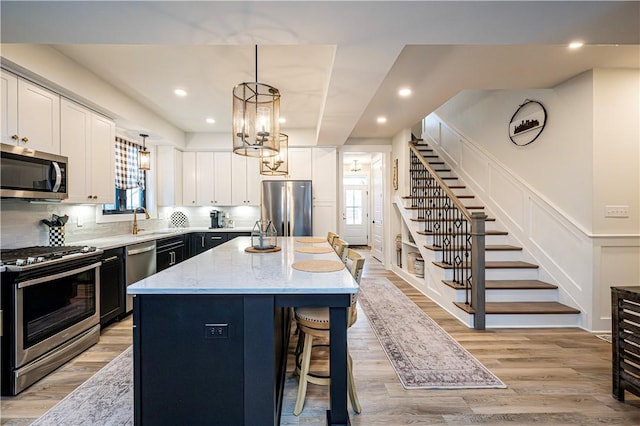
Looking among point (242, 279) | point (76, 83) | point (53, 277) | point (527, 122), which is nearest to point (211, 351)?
point (242, 279)

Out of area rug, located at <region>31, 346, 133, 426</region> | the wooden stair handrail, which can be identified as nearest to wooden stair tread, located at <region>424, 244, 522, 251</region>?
the wooden stair handrail

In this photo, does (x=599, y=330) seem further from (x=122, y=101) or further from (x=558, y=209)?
(x=122, y=101)

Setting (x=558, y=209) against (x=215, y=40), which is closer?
(x=215, y=40)

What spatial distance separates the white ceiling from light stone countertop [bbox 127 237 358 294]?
154 cm

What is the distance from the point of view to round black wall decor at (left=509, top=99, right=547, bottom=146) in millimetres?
3647

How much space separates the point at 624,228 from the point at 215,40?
420 cm

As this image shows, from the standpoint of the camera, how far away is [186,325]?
1.50 metres

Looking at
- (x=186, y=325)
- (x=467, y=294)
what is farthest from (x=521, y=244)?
(x=186, y=325)

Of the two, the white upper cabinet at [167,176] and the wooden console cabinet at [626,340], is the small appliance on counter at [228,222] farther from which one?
the wooden console cabinet at [626,340]

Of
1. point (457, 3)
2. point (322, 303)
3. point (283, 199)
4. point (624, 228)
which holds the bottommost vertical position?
point (322, 303)

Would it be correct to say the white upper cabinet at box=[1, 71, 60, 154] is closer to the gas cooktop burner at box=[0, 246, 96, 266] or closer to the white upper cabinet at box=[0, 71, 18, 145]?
the white upper cabinet at box=[0, 71, 18, 145]

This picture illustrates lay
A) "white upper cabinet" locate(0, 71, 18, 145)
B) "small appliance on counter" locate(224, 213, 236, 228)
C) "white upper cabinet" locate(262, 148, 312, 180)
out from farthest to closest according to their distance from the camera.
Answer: "small appliance on counter" locate(224, 213, 236, 228) < "white upper cabinet" locate(262, 148, 312, 180) < "white upper cabinet" locate(0, 71, 18, 145)

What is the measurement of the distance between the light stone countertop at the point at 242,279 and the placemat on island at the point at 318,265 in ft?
0.17

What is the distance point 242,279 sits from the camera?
5.38 feet
